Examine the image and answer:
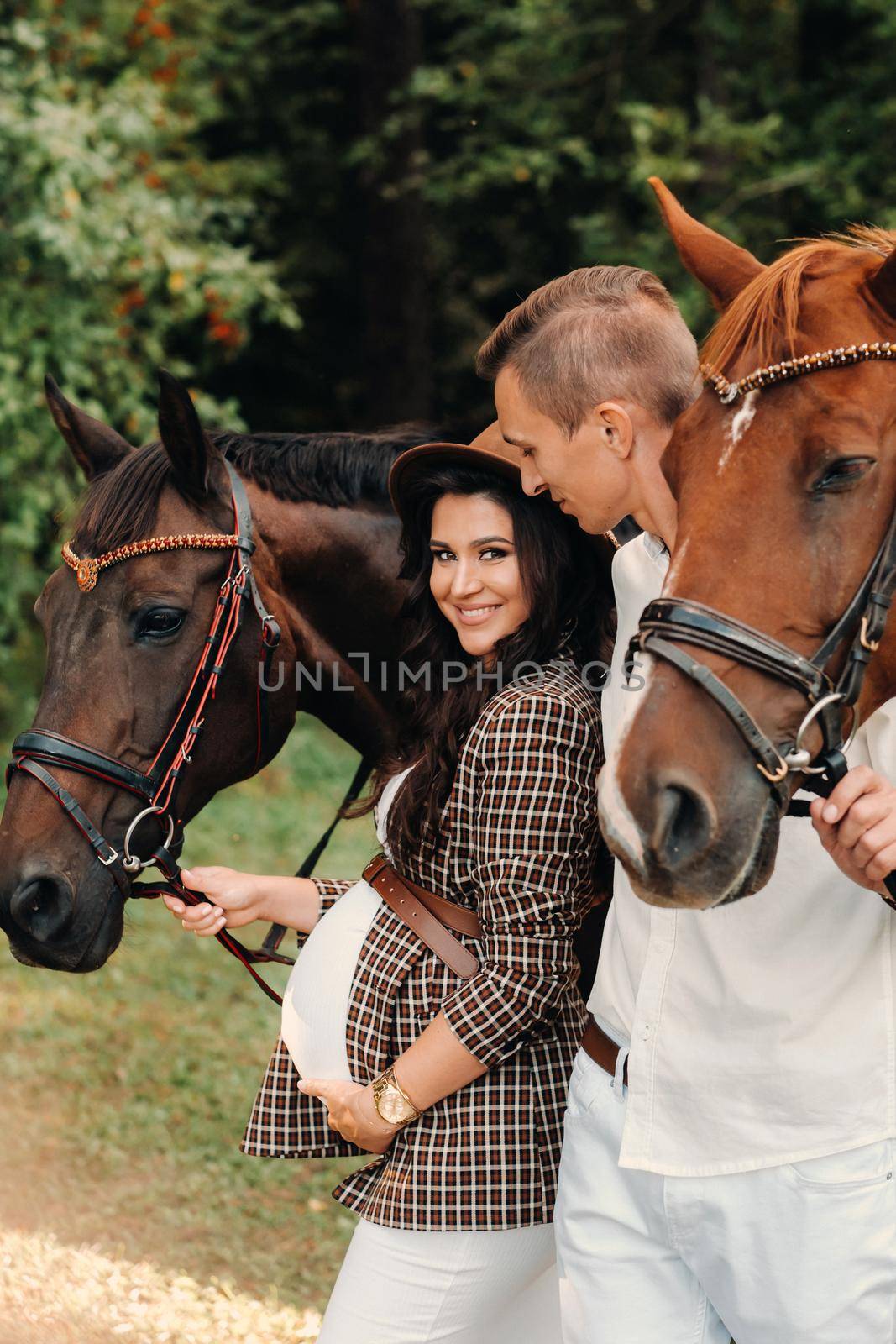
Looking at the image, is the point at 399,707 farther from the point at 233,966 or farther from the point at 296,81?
the point at 296,81

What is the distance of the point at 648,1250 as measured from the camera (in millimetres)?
1830

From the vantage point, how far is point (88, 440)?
3.09 metres

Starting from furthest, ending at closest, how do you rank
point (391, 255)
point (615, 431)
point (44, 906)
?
1. point (391, 255)
2. point (44, 906)
3. point (615, 431)

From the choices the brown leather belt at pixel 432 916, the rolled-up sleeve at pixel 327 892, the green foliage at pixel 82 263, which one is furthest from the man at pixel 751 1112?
the green foliage at pixel 82 263

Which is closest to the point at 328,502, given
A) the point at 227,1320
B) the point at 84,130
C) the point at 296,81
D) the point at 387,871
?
the point at 387,871

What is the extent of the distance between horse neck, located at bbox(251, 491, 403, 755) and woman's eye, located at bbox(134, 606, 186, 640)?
293 mm

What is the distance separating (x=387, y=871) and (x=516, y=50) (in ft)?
28.3

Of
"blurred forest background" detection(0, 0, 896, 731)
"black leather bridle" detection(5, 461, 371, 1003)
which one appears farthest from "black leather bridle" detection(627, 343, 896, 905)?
"blurred forest background" detection(0, 0, 896, 731)

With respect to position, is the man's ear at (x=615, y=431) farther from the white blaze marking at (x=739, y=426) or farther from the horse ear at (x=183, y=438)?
the horse ear at (x=183, y=438)

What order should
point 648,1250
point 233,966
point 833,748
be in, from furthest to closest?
point 233,966
point 648,1250
point 833,748

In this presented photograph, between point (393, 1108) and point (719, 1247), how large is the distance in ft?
1.70

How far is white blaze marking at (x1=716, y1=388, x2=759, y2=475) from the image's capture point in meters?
1.55

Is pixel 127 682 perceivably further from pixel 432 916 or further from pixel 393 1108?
pixel 393 1108

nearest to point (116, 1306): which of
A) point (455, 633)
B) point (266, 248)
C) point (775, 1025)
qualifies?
point (455, 633)
